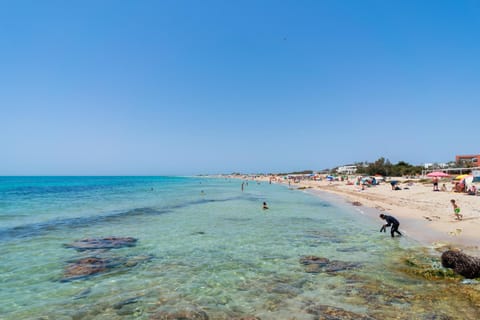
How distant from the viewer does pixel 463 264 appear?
26.2ft

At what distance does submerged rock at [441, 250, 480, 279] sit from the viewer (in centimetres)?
774

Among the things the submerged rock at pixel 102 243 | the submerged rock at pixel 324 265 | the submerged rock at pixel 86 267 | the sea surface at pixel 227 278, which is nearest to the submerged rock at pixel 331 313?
the sea surface at pixel 227 278

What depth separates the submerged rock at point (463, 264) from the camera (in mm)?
7738

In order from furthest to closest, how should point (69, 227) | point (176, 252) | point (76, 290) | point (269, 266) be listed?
point (69, 227) → point (176, 252) → point (269, 266) → point (76, 290)

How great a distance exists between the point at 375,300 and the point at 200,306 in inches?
166

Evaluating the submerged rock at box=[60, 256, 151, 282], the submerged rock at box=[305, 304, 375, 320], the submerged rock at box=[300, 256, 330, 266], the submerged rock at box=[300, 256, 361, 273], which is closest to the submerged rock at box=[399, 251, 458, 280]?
the submerged rock at box=[300, 256, 361, 273]

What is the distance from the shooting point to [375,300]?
6.71m

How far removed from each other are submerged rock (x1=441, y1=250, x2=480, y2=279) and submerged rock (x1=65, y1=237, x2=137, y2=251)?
39.5 ft

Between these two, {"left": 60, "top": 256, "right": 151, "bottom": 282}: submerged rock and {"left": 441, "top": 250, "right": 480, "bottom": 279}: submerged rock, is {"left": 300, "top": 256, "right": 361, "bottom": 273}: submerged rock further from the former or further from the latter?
{"left": 60, "top": 256, "right": 151, "bottom": 282}: submerged rock

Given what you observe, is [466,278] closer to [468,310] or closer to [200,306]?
[468,310]

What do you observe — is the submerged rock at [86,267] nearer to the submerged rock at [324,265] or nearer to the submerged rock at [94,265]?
the submerged rock at [94,265]

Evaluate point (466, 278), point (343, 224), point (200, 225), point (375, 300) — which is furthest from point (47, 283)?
point (343, 224)

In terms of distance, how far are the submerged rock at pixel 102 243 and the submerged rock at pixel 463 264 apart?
12033mm

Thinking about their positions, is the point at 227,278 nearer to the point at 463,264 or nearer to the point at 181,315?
the point at 181,315
